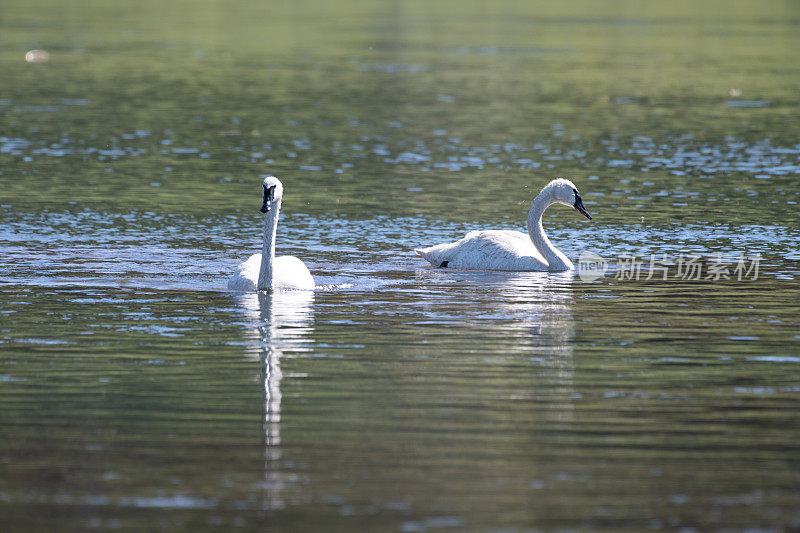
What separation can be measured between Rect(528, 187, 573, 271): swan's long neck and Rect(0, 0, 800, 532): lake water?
35 centimetres

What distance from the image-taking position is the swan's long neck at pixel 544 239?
821 inches

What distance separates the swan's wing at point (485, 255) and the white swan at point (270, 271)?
2657 mm

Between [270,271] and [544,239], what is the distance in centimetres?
476

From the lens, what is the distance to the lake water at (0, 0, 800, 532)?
33.2ft

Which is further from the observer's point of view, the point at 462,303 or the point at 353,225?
the point at 353,225

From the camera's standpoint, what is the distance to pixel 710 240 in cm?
2306

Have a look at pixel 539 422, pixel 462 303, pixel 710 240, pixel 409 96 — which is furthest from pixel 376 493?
pixel 409 96

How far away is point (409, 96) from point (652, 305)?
31.4 metres

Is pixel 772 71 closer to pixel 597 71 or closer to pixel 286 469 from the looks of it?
pixel 597 71

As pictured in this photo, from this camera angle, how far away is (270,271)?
61.5 ft

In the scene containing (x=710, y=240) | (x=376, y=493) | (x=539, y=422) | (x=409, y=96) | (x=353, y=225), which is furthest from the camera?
(x=409, y=96)

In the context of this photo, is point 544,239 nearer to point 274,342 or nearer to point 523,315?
point 523,315

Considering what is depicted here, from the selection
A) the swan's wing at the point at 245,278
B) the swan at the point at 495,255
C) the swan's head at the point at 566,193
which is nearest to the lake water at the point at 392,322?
the swan's wing at the point at 245,278

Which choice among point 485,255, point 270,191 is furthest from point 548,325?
point 270,191
